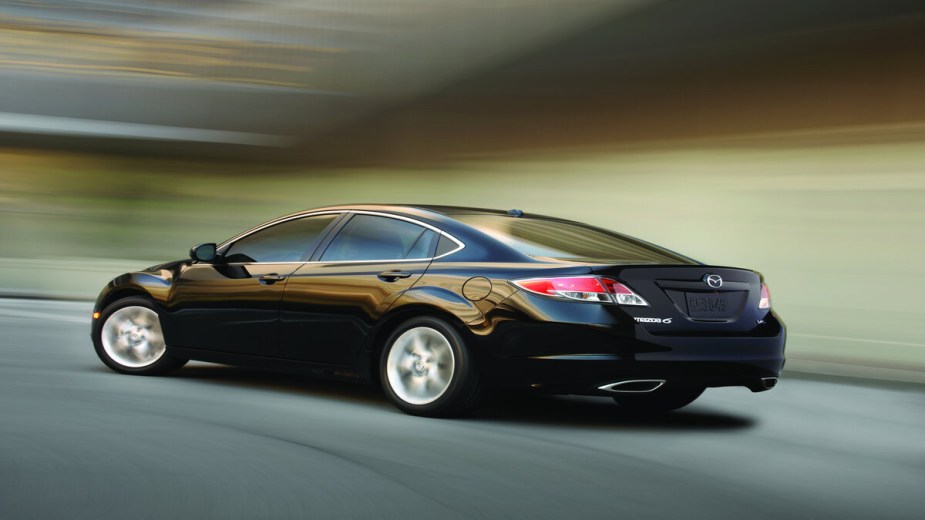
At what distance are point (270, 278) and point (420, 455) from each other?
254 cm

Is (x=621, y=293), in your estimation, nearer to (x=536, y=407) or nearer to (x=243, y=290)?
(x=536, y=407)

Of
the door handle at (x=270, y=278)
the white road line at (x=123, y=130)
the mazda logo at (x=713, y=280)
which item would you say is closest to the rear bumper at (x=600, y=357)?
the mazda logo at (x=713, y=280)

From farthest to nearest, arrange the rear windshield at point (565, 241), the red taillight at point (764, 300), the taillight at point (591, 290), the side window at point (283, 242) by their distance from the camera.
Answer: the side window at point (283, 242), the red taillight at point (764, 300), the rear windshield at point (565, 241), the taillight at point (591, 290)

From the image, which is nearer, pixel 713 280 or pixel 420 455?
pixel 420 455

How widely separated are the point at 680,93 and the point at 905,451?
9.60 meters

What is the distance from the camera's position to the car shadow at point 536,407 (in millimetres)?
7543

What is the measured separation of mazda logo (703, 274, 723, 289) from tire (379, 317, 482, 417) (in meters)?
1.33

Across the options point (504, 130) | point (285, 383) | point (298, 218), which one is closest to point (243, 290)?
point (298, 218)

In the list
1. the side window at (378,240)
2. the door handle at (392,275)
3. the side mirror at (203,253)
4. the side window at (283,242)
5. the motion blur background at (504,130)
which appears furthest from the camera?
the motion blur background at (504,130)

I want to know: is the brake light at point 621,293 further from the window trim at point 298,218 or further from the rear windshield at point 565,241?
the window trim at point 298,218

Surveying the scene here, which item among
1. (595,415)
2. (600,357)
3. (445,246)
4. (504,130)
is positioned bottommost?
(595,415)

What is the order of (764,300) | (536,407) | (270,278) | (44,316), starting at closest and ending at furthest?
(764,300) < (536,407) < (270,278) < (44,316)

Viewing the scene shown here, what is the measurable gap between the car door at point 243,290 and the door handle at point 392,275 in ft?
2.53

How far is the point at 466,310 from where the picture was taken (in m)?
7.20
